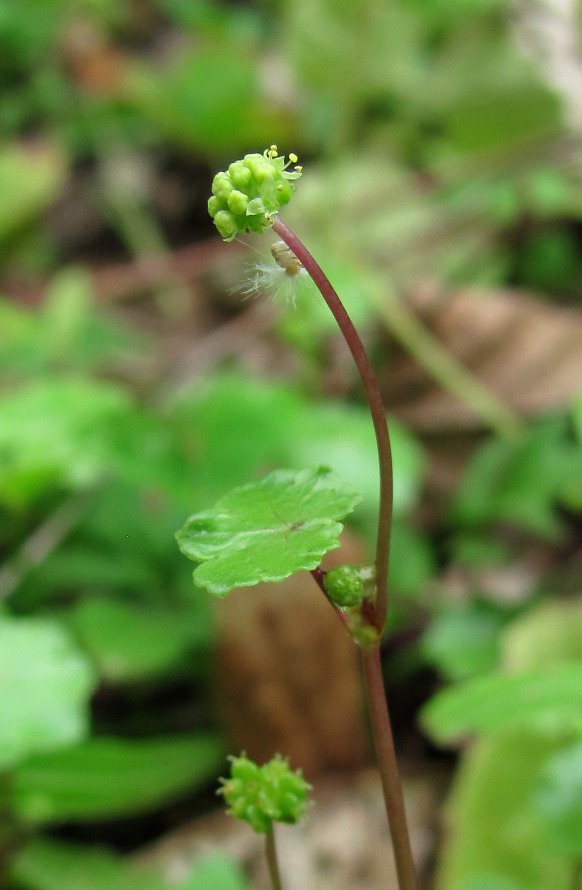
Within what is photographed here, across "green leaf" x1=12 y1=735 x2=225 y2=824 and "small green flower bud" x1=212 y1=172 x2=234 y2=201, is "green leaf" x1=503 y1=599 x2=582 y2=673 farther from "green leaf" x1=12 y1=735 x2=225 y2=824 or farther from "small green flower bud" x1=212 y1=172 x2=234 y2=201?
"small green flower bud" x1=212 y1=172 x2=234 y2=201

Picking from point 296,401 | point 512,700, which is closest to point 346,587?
point 512,700

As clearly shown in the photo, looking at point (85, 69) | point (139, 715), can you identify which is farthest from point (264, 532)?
point (85, 69)

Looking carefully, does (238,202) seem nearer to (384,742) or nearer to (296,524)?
(296,524)

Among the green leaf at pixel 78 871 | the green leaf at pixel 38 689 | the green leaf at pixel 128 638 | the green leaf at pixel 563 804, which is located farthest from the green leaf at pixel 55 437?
the green leaf at pixel 563 804

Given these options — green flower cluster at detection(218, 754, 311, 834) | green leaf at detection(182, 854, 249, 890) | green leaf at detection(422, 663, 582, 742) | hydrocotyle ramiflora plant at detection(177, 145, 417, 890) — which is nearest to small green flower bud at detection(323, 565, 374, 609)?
hydrocotyle ramiflora plant at detection(177, 145, 417, 890)

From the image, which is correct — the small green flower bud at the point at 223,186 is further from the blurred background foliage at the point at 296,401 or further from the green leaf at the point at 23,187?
the green leaf at the point at 23,187
